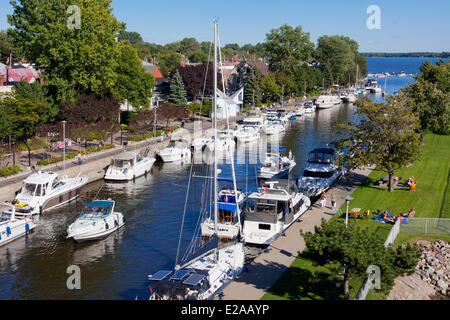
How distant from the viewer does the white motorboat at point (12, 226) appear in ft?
101

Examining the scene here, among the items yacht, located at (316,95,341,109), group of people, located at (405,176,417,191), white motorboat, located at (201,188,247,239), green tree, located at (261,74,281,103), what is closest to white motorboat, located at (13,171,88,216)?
white motorboat, located at (201,188,247,239)

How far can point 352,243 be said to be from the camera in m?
19.0

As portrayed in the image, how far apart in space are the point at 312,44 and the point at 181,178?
90.0 metres

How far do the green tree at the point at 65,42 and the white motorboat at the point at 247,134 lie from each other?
1941cm

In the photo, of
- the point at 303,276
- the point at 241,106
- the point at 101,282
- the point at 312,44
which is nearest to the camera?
the point at 303,276

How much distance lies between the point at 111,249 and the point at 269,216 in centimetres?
1007

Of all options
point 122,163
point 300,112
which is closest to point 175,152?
point 122,163

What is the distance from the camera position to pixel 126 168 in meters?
47.3

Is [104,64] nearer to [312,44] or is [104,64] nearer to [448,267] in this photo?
[448,267]

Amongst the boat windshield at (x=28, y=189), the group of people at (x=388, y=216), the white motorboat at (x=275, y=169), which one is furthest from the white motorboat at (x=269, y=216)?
the boat windshield at (x=28, y=189)

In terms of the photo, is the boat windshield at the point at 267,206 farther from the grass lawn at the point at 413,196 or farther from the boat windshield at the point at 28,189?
the boat windshield at the point at 28,189

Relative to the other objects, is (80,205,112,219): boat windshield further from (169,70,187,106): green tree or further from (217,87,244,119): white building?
(169,70,187,106): green tree

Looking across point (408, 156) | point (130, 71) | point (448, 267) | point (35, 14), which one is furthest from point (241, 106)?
point (448, 267)

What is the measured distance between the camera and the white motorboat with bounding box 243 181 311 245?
29547 millimetres
